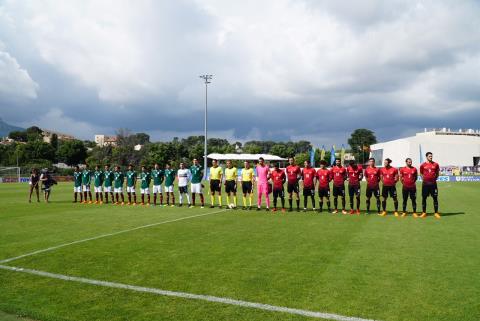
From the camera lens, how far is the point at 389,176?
14.5 metres

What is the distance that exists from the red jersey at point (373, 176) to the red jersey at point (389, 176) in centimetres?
19

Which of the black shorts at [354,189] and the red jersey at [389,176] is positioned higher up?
the red jersey at [389,176]

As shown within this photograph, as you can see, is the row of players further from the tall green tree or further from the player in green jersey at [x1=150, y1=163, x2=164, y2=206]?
the tall green tree

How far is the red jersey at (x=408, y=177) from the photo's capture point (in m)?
14.2

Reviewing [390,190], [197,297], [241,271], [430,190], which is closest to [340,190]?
[390,190]

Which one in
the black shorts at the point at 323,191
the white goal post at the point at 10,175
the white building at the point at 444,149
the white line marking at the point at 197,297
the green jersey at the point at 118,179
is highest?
the white building at the point at 444,149

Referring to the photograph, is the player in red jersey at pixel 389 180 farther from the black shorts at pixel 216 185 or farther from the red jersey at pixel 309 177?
the black shorts at pixel 216 185

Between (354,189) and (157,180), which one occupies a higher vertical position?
(157,180)

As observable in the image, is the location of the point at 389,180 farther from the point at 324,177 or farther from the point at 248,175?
the point at 248,175

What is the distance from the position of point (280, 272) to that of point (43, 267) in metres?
4.22

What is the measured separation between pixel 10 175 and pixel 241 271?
54930 mm

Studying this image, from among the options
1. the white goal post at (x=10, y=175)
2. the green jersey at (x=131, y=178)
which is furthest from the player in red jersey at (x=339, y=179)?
the white goal post at (x=10, y=175)

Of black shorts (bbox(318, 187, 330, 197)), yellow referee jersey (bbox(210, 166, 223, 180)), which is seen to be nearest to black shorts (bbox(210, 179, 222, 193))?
yellow referee jersey (bbox(210, 166, 223, 180))

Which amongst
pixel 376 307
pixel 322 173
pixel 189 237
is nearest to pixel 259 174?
pixel 322 173
